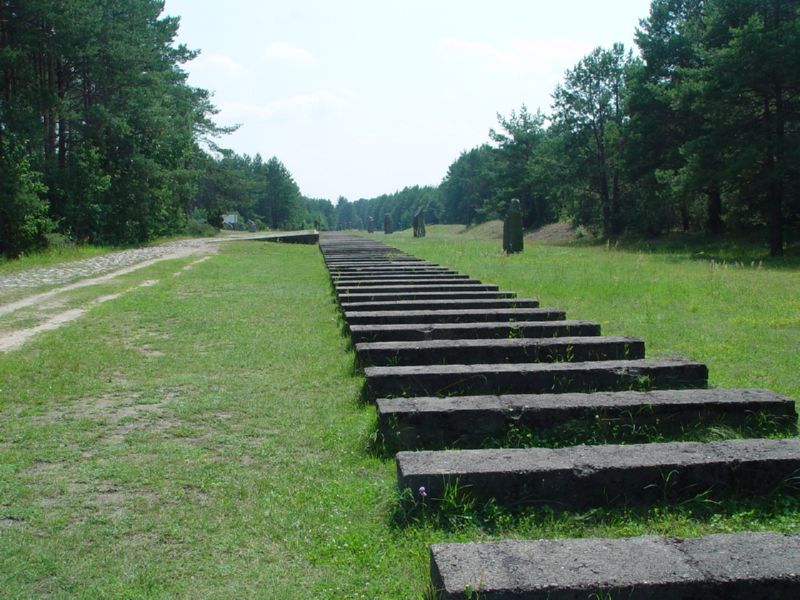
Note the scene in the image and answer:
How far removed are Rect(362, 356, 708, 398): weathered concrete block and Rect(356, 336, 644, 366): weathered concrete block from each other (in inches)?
24.0

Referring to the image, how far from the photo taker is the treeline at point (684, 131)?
20297mm

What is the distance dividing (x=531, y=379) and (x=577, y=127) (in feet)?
127

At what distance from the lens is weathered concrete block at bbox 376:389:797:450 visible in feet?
12.8

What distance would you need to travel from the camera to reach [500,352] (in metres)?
5.55

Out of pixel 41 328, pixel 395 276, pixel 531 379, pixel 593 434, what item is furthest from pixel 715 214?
pixel 593 434

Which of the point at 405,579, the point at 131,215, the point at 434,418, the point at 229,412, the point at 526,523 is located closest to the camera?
the point at 405,579

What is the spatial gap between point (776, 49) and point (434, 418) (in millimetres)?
20540

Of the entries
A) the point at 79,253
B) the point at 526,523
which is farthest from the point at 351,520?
the point at 79,253

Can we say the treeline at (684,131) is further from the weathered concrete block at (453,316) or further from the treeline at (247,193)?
the treeline at (247,193)

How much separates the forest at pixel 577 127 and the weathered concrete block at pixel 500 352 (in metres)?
16.1

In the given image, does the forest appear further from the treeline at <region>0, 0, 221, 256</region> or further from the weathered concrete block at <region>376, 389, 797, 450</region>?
the weathered concrete block at <region>376, 389, 797, 450</region>

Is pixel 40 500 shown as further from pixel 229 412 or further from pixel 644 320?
pixel 644 320

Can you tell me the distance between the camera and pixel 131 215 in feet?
91.2

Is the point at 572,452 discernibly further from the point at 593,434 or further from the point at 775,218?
the point at 775,218
